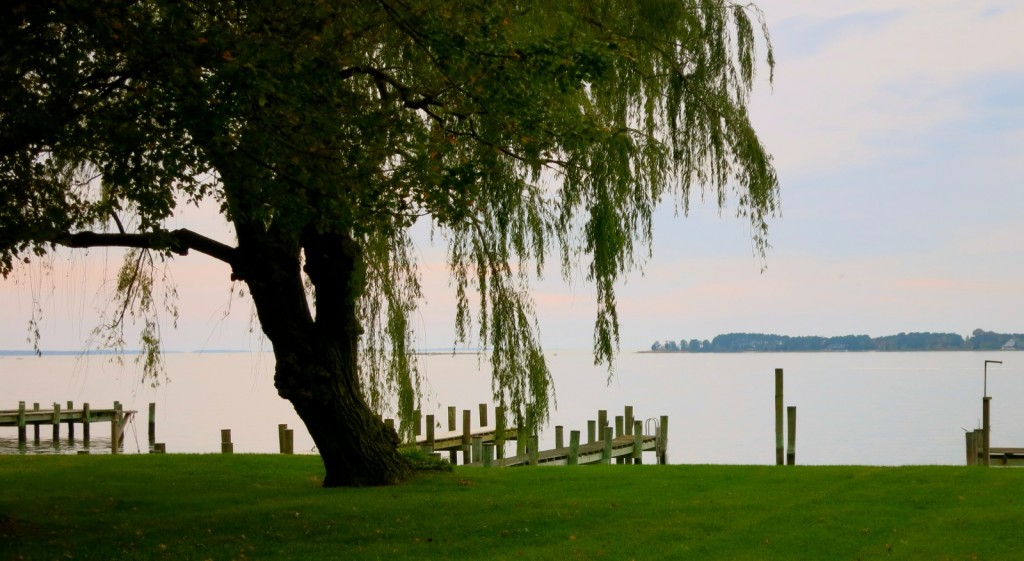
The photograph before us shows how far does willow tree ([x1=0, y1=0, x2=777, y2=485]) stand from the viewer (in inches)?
349

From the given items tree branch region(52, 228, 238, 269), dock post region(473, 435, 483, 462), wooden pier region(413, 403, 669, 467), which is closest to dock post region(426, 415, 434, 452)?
wooden pier region(413, 403, 669, 467)

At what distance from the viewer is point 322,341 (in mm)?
14055

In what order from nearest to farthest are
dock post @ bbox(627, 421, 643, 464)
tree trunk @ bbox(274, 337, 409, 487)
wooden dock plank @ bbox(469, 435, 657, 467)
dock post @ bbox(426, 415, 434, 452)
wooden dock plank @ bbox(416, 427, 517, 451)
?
tree trunk @ bbox(274, 337, 409, 487), wooden dock plank @ bbox(469, 435, 657, 467), dock post @ bbox(426, 415, 434, 452), wooden dock plank @ bbox(416, 427, 517, 451), dock post @ bbox(627, 421, 643, 464)

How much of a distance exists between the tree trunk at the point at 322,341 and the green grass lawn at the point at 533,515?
0.60 meters

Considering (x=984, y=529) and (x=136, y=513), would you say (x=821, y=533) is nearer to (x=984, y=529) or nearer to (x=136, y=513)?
(x=984, y=529)

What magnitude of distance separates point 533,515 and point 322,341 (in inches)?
156

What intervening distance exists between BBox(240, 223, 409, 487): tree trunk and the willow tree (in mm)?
28

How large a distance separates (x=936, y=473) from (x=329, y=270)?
27.3 ft

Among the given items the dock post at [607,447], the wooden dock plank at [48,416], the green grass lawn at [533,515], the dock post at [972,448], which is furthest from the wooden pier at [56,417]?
the dock post at [972,448]

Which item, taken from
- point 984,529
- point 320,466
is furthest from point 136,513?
point 984,529

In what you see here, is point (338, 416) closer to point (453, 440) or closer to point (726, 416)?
point (453, 440)

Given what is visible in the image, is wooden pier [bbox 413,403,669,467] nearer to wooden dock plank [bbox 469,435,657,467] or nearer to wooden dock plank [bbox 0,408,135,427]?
wooden dock plank [bbox 469,435,657,467]

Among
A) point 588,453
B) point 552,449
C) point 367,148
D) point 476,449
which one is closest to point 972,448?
point 588,453

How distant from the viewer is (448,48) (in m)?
9.69
